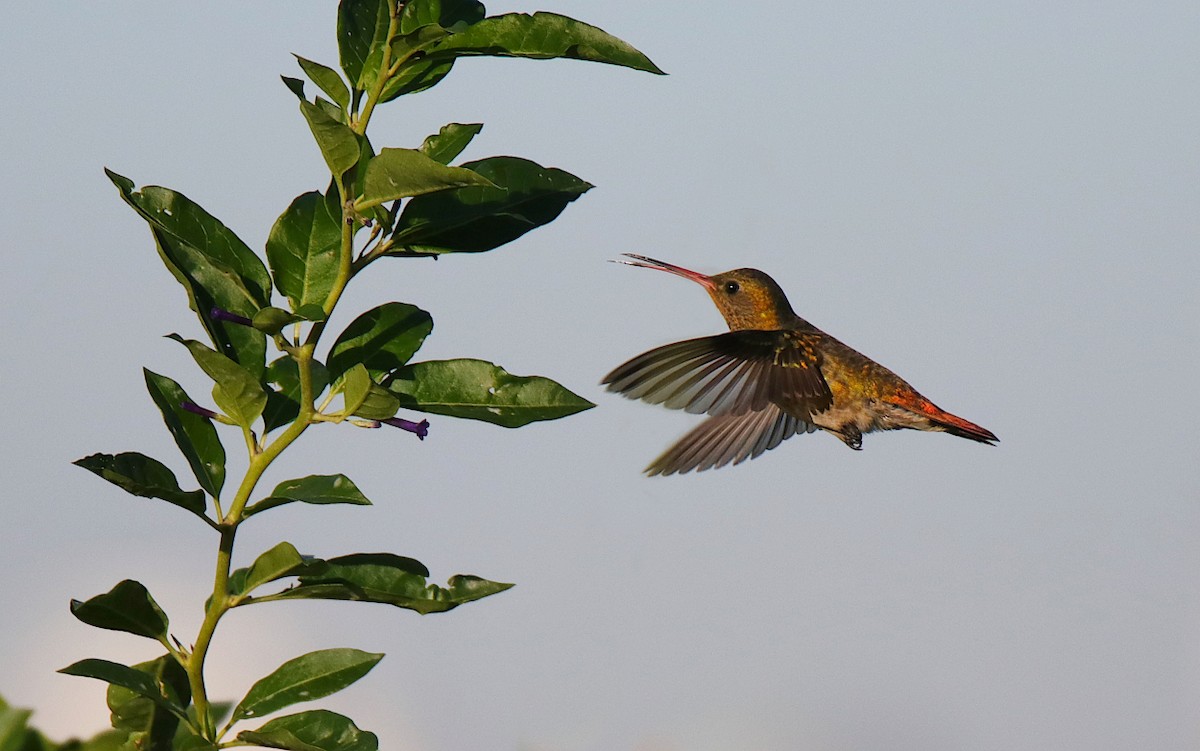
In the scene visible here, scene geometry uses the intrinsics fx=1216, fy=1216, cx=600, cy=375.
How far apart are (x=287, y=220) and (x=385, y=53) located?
409 millimetres

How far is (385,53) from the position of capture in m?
2.38

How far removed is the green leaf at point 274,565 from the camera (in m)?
2.37

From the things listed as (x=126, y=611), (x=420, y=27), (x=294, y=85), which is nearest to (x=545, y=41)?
(x=420, y=27)

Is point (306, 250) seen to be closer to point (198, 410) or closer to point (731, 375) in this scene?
point (198, 410)

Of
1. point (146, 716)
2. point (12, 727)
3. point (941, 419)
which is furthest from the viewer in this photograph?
point (941, 419)

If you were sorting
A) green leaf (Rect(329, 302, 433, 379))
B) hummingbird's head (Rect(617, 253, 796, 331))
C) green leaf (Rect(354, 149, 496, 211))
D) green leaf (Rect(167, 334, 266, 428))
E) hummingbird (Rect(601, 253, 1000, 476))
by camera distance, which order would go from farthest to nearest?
hummingbird's head (Rect(617, 253, 796, 331))
hummingbird (Rect(601, 253, 1000, 476))
green leaf (Rect(329, 302, 433, 379))
green leaf (Rect(167, 334, 266, 428))
green leaf (Rect(354, 149, 496, 211))

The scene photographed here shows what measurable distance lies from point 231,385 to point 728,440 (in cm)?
488

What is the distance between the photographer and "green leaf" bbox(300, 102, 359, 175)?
2.21 metres

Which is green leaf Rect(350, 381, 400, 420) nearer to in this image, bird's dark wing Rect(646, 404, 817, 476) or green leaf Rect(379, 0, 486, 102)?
green leaf Rect(379, 0, 486, 102)

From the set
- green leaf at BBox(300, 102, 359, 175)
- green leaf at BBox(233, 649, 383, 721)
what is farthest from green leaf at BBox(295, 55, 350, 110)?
green leaf at BBox(233, 649, 383, 721)

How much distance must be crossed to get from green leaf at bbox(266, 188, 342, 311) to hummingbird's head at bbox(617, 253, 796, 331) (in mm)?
4314

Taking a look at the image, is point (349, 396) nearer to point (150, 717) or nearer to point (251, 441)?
point (251, 441)

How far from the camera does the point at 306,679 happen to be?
2.54m

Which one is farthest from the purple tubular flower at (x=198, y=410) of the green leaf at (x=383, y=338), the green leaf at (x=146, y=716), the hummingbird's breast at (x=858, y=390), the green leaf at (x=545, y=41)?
the hummingbird's breast at (x=858, y=390)
